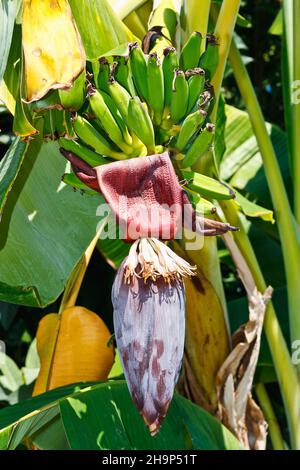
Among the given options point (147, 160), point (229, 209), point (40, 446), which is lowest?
point (40, 446)

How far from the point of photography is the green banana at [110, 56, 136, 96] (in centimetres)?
69

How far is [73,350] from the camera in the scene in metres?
0.97

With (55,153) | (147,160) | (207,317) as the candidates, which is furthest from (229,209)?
(147,160)

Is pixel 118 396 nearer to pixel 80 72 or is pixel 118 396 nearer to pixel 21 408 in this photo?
pixel 21 408

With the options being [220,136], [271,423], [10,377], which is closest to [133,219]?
[220,136]

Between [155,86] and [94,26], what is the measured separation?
12cm

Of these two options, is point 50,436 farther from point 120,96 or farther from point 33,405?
point 120,96

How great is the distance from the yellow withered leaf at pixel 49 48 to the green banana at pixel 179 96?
103 millimetres

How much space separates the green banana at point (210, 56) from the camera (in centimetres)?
77

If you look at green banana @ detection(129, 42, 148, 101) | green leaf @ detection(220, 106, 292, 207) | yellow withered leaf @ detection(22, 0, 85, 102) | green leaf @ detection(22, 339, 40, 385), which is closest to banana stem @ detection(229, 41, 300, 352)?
green leaf @ detection(220, 106, 292, 207)

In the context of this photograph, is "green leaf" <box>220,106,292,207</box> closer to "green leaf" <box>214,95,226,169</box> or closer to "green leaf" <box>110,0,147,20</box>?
"green leaf" <box>214,95,226,169</box>

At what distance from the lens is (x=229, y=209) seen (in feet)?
3.17

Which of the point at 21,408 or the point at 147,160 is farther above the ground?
the point at 147,160
